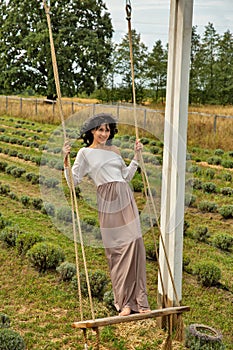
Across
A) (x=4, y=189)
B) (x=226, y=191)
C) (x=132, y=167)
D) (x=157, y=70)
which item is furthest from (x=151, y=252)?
(x=157, y=70)

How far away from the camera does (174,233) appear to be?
15.0ft

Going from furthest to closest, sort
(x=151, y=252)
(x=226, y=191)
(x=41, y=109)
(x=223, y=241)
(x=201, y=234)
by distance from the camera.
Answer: (x=41, y=109), (x=226, y=191), (x=201, y=234), (x=223, y=241), (x=151, y=252)

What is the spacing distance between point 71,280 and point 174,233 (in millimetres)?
1922

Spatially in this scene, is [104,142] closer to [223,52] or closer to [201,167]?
[201,167]

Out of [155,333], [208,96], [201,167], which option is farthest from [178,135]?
[208,96]

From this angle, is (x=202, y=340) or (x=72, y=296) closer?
(x=202, y=340)

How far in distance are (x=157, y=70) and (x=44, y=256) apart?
Answer: 6.25 m

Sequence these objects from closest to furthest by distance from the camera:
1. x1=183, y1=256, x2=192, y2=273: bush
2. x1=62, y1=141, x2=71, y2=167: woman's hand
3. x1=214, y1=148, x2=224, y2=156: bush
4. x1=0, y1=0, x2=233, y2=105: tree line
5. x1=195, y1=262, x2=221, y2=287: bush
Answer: x1=62, y1=141, x2=71, y2=167: woman's hand, x1=195, y1=262, x2=221, y2=287: bush, x1=183, y1=256, x2=192, y2=273: bush, x1=0, y1=0, x2=233, y2=105: tree line, x1=214, y1=148, x2=224, y2=156: bush

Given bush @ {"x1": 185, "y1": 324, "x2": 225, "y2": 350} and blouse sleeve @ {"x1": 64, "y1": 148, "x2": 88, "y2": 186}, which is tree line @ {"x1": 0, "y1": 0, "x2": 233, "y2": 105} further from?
blouse sleeve @ {"x1": 64, "y1": 148, "x2": 88, "y2": 186}

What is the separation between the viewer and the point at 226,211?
856 cm

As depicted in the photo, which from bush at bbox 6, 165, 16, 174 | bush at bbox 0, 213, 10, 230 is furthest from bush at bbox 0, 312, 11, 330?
bush at bbox 6, 165, 16, 174

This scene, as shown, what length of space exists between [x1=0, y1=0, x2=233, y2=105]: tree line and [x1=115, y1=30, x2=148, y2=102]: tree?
33 mm

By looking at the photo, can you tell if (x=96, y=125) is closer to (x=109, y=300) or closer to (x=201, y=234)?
(x=109, y=300)

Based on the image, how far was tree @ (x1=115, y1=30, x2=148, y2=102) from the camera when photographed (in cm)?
748
